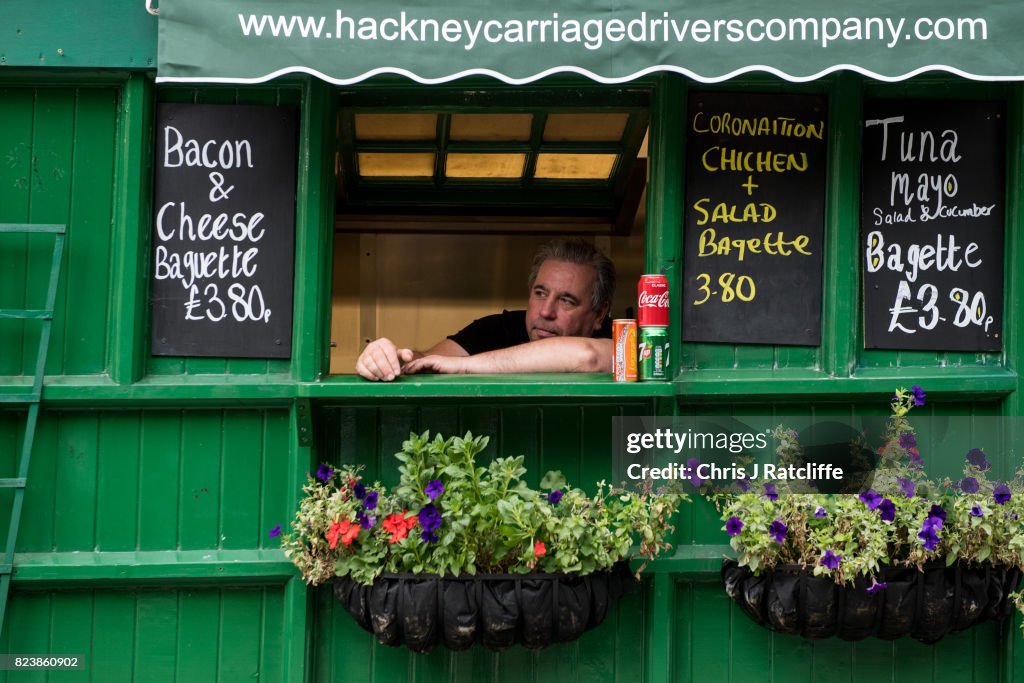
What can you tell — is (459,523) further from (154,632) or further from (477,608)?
(154,632)

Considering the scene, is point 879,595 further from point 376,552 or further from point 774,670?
point 376,552

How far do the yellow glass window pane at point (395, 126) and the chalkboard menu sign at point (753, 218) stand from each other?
1.43 m

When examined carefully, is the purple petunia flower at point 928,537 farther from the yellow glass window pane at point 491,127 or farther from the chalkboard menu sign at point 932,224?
the yellow glass window pane at point 491,127

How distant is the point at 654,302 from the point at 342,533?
126cm

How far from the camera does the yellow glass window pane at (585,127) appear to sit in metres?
4.66

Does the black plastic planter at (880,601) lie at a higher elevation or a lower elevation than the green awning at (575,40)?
lower

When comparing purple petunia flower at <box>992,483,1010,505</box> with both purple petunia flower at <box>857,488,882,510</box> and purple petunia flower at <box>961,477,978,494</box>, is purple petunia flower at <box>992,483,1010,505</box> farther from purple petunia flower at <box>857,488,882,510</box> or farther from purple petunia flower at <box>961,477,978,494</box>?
purple petunia flower at <box>857,488,882,510</box>

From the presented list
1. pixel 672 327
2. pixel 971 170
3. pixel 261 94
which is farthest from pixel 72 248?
pixel 971 170

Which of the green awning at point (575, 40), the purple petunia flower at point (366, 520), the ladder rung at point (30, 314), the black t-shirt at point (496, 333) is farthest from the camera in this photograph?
the black t-shirt at point (496, 333)

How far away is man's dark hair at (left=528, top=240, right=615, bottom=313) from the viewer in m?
4.76

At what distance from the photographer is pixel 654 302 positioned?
11.4 ft

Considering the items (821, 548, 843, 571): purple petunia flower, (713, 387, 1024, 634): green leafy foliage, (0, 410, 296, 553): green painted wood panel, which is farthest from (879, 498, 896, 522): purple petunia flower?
(0, 410, 296, 553): green painted wood panel

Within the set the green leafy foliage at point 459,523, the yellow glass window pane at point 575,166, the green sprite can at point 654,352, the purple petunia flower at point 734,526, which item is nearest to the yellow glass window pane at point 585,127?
the yellow glass window pane at point 575,166

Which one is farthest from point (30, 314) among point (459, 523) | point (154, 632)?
point (459, 523)
